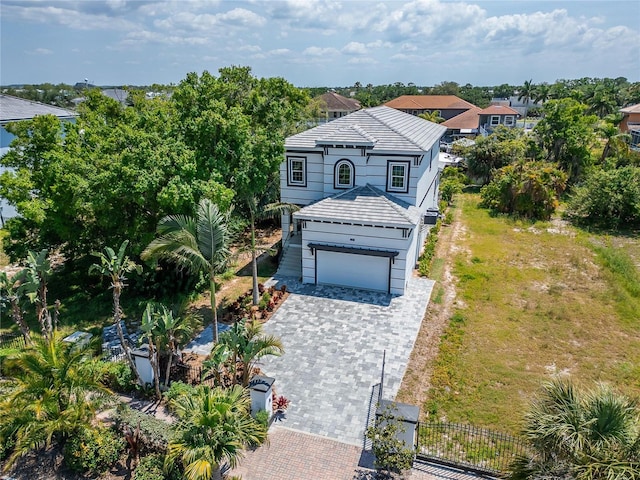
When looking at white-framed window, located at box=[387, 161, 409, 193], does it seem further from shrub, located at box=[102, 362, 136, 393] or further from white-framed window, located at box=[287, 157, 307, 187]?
shrub, located at box=[102, 362, 136, 393]

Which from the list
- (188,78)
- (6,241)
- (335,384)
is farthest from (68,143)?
(335,384)

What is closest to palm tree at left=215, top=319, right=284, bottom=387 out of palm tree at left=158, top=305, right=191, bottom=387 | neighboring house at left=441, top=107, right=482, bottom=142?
palm tree at left=158, top=305, right=191, bottom=387

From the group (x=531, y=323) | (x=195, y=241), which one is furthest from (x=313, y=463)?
(x=531, y=323)

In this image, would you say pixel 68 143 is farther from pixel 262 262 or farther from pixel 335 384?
pixel 335 384

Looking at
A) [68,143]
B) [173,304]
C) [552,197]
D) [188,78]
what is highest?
[188,78]

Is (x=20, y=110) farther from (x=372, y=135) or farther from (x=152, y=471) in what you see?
(x=152, y=471)

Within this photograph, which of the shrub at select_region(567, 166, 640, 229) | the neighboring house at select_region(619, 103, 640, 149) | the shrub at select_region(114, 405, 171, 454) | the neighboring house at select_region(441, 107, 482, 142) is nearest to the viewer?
the shrub at select_region(114, 405, 171, 454)
